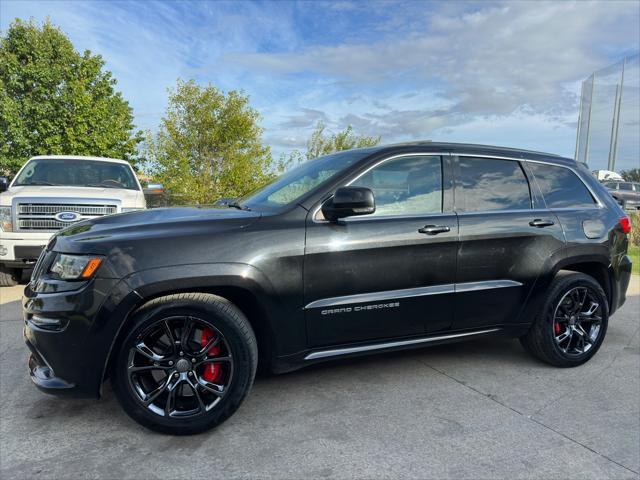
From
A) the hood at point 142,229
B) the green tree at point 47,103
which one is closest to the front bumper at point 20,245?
the hood at point 142,229

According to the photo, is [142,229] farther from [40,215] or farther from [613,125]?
[613,125]

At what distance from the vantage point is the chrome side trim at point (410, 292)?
9.43ft

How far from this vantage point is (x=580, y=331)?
3.78 meters

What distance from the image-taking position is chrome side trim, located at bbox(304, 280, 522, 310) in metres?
2.87

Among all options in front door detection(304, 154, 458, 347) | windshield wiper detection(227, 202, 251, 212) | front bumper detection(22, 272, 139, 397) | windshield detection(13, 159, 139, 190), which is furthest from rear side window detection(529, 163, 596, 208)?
windshield detection(13, 159, 139, 190)

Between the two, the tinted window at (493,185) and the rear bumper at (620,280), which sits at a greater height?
the tinted window at (493,185)

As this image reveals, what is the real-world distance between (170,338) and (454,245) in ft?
6.52

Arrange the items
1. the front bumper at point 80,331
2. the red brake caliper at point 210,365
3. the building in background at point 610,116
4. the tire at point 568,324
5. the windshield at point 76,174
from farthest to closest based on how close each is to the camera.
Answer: the building in background at point 610,116
the windshield at point 76,174
the tire at point 568,324
the red brake caliper at point 210,365
the front bumper at point 80,331

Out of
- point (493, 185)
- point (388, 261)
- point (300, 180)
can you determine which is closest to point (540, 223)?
point (493, 185)

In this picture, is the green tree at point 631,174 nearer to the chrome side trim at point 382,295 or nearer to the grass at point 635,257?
the grass at point 635,257

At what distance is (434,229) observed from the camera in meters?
3.17

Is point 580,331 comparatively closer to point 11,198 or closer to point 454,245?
point 454,245

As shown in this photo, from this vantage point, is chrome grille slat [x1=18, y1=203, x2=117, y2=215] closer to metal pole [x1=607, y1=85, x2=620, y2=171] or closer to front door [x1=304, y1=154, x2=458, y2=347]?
front door [x1=304, y1=154, x2=458, y2=347]

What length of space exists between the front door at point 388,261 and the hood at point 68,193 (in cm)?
451
